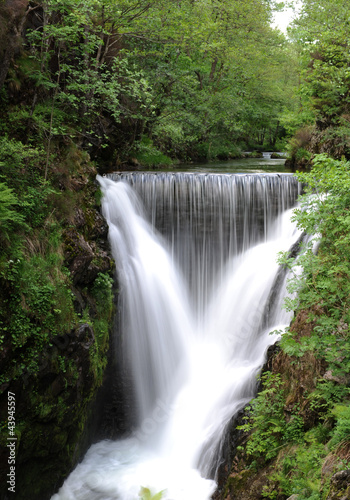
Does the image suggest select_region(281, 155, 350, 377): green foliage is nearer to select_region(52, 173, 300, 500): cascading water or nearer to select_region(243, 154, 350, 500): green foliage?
select_region(243, 154, 350, 500): green foliage

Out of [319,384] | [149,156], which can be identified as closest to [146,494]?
[319,384]

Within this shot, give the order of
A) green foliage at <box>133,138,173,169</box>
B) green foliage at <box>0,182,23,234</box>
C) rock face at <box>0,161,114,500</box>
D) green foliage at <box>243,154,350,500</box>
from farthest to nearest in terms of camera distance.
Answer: green foliage at <box>133,138,173,169</box>, rock face at <box>0,161,114,500</box>, green foliage at <box>0,182,23,234</box>, green foliage at <box>243,154,350,500</box>

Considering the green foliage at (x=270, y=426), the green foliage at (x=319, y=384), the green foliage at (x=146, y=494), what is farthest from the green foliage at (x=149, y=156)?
the green foliage at (x=146, y=494)

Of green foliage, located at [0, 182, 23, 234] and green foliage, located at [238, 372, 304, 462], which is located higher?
green foliage, located at [0, 182, 23, 234]

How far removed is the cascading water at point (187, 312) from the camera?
686 centimetres

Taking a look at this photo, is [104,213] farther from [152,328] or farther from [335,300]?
[335,300]

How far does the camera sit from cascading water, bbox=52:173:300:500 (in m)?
6.86

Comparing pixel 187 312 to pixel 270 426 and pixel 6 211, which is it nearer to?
pixel 270 426

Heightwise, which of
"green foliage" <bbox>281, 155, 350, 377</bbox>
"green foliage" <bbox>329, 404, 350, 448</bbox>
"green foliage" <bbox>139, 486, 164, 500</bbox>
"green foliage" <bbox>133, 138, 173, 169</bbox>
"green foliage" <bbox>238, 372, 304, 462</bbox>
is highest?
"green foliage" <bbox>133, 138, 173, 169</bbox>

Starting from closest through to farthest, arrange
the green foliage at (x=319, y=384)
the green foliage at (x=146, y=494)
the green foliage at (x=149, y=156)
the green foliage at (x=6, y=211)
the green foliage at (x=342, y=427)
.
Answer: the green foliage at (x=342, y=427) → the green foliage at (x=319, y=384) → the green foliage at (x=6, y=211) → the green foliage at (x=146, y=494) → the green foliage at (x=149, y=156)

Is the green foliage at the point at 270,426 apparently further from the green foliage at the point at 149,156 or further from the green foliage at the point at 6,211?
the green foliage at the point at 149,156

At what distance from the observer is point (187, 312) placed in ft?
31.8

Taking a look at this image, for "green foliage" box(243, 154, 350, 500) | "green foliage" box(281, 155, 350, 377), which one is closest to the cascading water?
"green foliage" box(243, 154, 350, 500)

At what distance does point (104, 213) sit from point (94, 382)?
404cm
